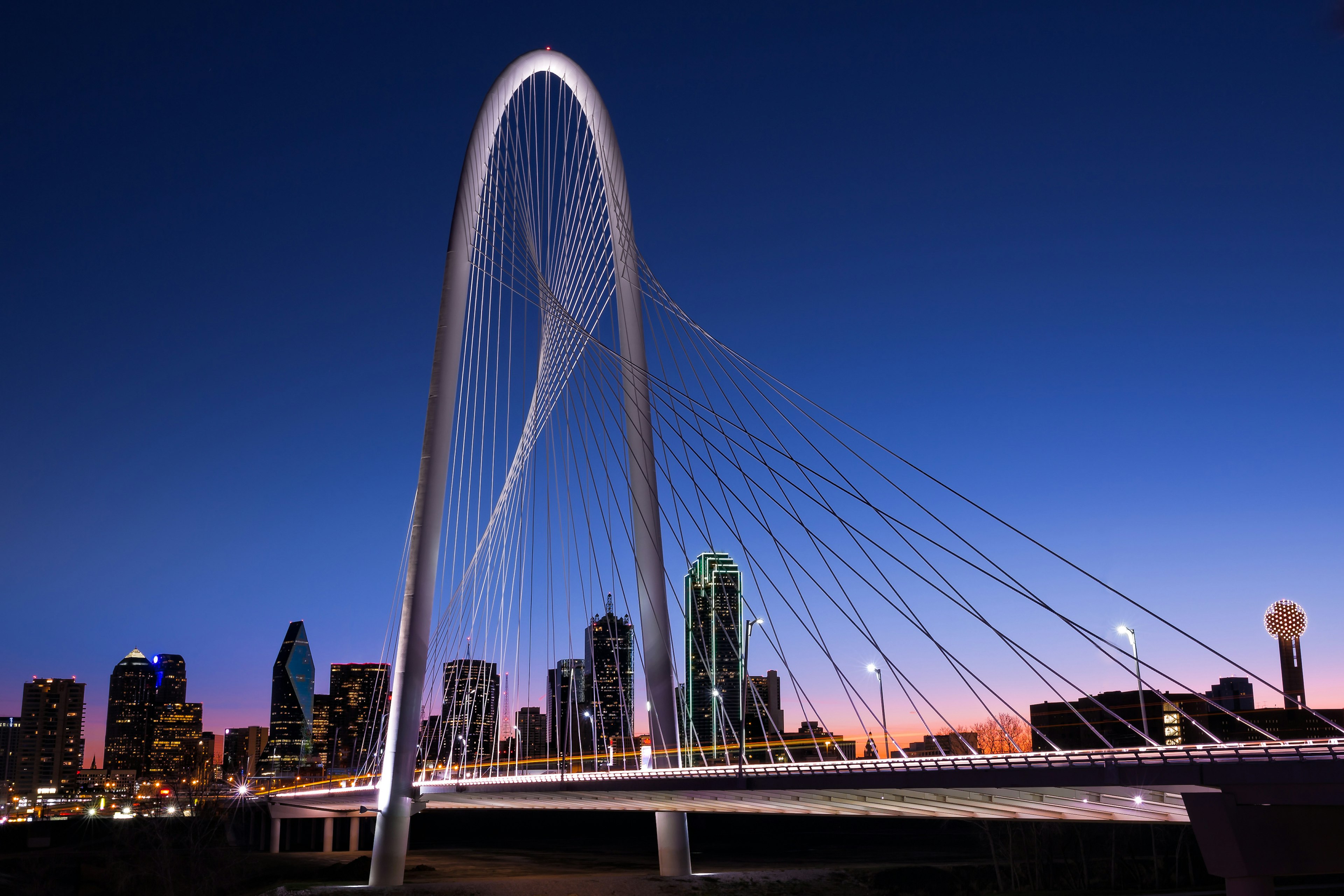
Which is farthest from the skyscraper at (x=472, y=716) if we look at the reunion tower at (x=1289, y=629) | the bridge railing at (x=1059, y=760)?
the reunion tower at (x=1289, y=629)

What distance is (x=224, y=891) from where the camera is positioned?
49.0m

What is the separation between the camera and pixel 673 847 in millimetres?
37969

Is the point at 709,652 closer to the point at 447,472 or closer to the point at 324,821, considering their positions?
the point at 324,821

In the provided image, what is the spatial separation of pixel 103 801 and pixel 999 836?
10207 centimetres

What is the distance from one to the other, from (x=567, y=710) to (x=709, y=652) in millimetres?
9919

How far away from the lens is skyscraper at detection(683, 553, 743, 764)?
54531 millimetres

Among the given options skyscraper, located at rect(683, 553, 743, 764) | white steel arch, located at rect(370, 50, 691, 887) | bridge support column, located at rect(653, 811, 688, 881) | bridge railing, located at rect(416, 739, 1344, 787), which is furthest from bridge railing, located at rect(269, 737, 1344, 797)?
skyscraper, located at rect(683, 553, 743, 764)

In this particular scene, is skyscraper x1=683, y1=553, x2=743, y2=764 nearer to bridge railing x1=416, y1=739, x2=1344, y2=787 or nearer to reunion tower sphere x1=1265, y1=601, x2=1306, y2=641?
bridge railing x1=416, y1=739, x2=1344, y2=787

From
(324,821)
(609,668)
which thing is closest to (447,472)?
(324,821)

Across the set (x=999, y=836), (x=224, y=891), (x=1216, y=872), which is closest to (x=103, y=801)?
(x=224, y=891)

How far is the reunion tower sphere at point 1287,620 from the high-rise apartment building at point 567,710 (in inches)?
2098

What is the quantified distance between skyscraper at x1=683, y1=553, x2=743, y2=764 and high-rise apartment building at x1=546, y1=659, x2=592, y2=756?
18.2 feet

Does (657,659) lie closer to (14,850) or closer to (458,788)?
(458,788)

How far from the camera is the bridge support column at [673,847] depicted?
37594 mm
